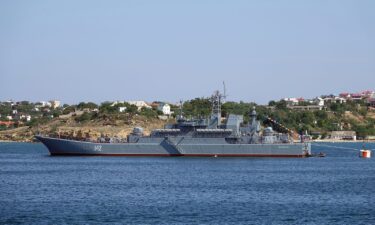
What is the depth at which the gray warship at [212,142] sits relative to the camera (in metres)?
96.4

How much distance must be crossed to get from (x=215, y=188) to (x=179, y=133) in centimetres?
A: 3961

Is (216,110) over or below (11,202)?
over

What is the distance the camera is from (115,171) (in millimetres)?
75000

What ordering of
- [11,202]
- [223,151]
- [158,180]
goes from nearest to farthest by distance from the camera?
[11,202] < [158,180] < [223,151]

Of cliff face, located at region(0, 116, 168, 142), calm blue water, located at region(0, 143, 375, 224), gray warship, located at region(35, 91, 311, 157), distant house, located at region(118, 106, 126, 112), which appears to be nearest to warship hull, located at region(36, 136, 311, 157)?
gray warship, located at region(35, 91, 311, 157)

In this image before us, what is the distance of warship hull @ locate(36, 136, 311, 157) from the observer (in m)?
96.4

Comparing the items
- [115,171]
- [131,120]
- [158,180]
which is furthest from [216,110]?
[131,120]

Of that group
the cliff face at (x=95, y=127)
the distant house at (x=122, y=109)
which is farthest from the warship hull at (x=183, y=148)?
the distant house at (x=122, y=109)

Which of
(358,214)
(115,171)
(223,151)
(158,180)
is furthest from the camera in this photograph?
(223,151)

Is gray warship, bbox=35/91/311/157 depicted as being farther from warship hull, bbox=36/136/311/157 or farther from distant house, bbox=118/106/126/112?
distant house, bbox=118/106/126/112

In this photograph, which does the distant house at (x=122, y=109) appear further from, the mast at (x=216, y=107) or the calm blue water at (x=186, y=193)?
the calm blue water at (x=186, y=193)

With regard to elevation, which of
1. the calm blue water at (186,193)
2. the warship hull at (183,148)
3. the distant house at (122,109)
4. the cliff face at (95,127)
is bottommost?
the calm blue water at (186,193)

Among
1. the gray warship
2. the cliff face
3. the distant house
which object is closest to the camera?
the gray warship

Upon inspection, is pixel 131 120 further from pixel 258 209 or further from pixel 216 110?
pixel 258 209
